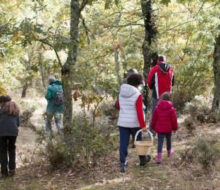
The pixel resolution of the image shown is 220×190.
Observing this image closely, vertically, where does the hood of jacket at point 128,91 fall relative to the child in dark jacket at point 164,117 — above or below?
above

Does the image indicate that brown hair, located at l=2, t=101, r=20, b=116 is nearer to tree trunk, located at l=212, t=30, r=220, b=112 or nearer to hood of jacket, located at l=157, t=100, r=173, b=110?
hood of jacket, located at l=157, t=100, r=173, b=110

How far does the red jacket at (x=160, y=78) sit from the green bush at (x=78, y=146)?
190 cm

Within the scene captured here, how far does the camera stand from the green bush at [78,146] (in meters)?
6.52

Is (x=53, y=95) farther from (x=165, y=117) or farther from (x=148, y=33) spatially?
(x=165, y=117)

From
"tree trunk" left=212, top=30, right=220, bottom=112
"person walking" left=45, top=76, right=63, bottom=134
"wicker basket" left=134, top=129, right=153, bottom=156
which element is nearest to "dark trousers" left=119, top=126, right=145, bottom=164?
"wicker basket" left=134, top=129, right=153, bottom=156

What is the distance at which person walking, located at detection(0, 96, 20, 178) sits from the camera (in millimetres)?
6875

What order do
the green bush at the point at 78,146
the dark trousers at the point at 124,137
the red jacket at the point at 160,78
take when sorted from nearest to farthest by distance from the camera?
the dark trousers at the point at 124,137 → the green bush at the point at 78,146 → the red jacket at the point at 160,78

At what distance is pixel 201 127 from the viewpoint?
10188 mm

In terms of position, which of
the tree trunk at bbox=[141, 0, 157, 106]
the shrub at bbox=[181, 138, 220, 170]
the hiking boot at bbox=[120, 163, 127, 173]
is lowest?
the hiking boot at bbox=[120, 163, 127, 173]

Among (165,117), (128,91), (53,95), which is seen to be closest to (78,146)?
(128,91)

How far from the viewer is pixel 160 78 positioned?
7.94 m

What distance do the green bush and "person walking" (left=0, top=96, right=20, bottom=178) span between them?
0.75 metres

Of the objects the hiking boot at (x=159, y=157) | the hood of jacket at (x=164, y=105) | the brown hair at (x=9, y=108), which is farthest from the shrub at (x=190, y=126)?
the brown hair at (x=9, y=108)

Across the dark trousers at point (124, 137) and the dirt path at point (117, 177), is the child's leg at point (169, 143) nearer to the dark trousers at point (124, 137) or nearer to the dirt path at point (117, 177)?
the dirt path at point (117, 177)
